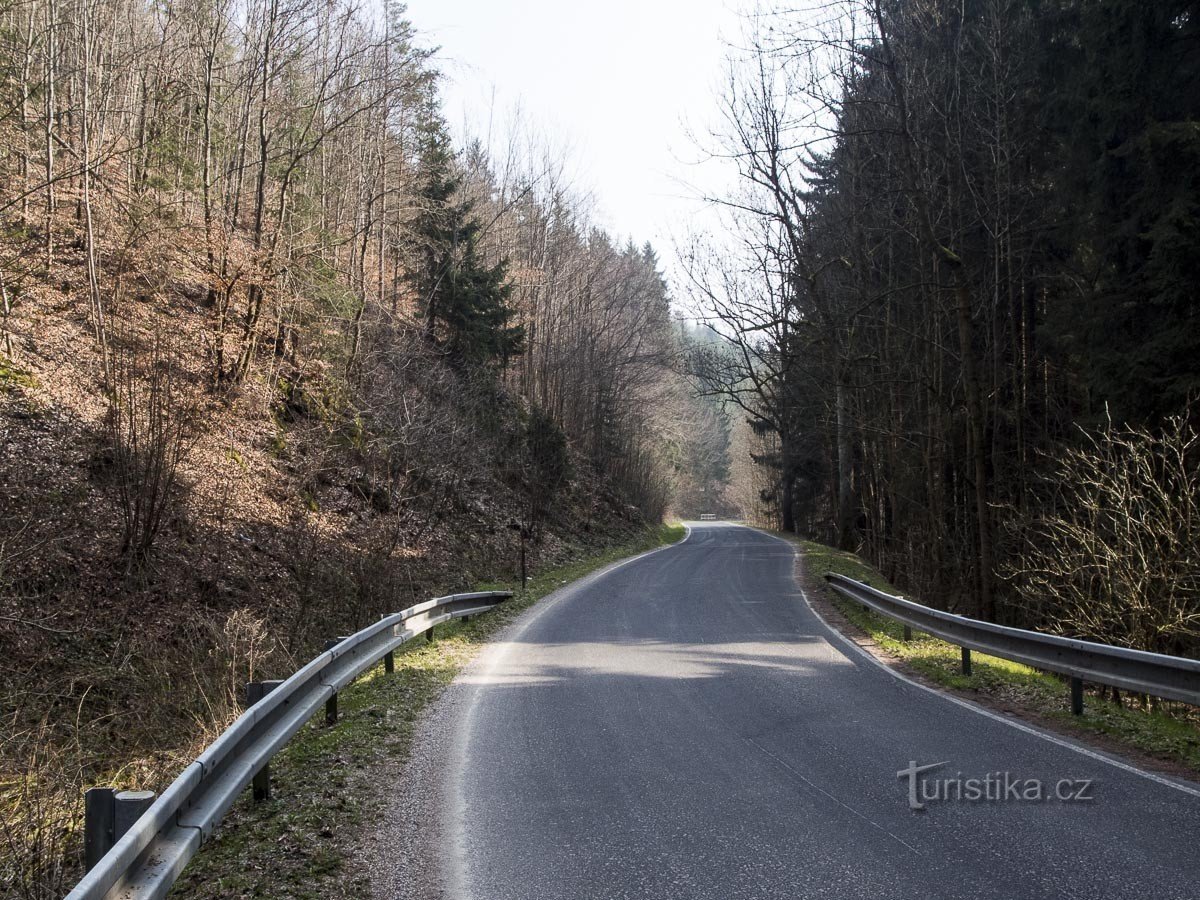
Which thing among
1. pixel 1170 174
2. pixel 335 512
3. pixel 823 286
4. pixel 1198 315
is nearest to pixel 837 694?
pixel 1198 315

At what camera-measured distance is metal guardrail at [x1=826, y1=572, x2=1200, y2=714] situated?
6105 mm

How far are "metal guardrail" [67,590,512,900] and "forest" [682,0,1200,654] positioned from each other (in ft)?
28.4

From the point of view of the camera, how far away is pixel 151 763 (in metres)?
6.85

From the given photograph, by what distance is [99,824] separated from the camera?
10.8 ft

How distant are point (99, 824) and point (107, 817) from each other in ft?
0.14

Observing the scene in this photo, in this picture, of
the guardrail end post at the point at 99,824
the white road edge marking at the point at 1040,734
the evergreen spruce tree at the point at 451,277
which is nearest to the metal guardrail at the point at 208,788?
the guardrail end post at the point at 99,824

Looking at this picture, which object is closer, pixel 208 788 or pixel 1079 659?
pixel 208 788

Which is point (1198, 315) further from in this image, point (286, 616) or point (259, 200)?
point (259, 200)

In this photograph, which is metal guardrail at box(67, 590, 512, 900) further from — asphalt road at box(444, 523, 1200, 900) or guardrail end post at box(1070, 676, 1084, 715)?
guardrail end post at box(1070, 676, 1084, 715)

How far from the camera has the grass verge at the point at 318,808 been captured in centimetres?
415

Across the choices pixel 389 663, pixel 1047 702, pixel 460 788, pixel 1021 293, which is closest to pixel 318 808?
pixel 460 788

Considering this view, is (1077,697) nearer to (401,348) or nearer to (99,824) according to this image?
(99,824)

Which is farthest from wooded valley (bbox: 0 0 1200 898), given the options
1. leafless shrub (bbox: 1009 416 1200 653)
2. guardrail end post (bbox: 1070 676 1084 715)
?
guardrail end post (bbox: 1070 676 1084 715)

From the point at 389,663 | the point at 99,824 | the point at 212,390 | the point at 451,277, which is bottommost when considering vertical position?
the point at 389,663
